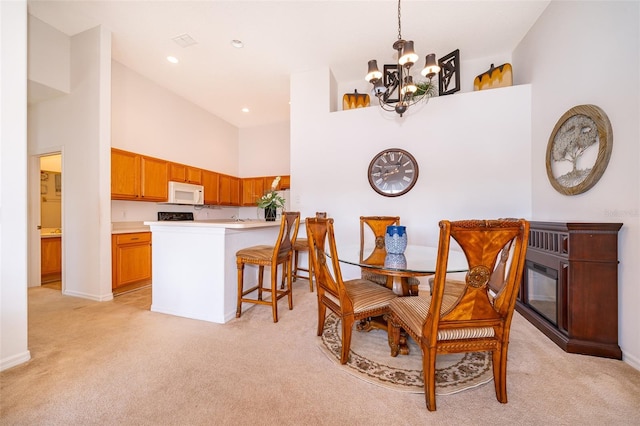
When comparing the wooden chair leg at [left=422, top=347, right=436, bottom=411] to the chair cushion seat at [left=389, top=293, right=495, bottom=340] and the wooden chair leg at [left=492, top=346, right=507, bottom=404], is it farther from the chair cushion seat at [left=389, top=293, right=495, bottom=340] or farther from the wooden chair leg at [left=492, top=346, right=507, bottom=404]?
the wooden chair leg at [left=492, top=346, right=507, bottom=404]

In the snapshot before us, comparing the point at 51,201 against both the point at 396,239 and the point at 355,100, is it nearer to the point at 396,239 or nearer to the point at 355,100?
the point at 355,100

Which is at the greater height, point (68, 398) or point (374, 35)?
point (374, 35)

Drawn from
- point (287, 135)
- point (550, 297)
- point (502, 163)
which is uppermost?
point (287, 135)

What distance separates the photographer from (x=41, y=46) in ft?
9.77

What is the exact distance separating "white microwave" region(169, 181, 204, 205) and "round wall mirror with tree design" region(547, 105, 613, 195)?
208 inches

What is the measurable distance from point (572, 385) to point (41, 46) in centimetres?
604

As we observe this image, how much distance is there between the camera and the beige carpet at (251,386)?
4.09ft

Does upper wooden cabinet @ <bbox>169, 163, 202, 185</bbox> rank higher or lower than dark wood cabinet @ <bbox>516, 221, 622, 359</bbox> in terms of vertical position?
higher

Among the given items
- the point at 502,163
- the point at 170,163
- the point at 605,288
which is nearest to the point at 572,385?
the point at 605,288

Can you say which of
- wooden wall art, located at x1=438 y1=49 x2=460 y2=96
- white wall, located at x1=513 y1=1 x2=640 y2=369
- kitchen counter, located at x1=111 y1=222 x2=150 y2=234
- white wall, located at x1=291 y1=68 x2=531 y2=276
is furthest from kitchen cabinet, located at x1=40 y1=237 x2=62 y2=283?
white wall, located at x1=513 y1=1 x2=640 y2=369

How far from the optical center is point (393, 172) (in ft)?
11.6

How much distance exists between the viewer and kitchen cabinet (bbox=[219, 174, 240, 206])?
5473mm

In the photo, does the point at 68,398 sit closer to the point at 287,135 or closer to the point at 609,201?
the point at 609,201

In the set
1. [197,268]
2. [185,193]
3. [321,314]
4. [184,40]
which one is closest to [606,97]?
[321,314]
